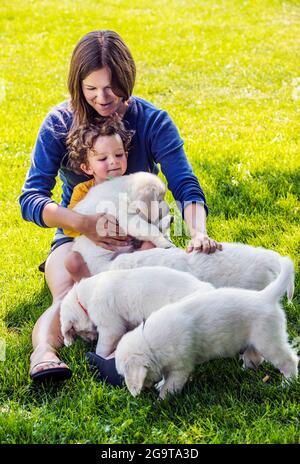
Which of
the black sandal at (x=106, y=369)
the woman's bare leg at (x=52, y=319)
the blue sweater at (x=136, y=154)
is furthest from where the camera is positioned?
the blue sweater at (x=136, y=154)

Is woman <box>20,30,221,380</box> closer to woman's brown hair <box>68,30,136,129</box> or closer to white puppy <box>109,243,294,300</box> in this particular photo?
woman's brown hair <box>68,30,136,129</box>

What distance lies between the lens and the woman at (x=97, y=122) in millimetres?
4012

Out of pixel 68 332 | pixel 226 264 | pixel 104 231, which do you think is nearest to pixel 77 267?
pixel 104 231

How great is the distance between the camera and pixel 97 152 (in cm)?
412

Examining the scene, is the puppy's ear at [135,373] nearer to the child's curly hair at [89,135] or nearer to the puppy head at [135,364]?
the puppy head at [135,364]

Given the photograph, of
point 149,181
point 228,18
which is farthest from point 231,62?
point 149,181

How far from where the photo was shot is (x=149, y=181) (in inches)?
162

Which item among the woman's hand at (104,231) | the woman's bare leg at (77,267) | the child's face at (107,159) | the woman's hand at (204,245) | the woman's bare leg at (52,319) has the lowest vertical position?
the woman's bare leg at (52,319)

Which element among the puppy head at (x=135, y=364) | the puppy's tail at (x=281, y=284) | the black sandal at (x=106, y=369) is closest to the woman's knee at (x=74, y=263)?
the black sandal at (x=106, y=369)

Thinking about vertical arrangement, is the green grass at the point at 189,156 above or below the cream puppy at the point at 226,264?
below

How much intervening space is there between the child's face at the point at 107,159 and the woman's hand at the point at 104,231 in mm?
316

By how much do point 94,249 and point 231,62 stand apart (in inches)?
282

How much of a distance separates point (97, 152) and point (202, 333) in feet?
4.87

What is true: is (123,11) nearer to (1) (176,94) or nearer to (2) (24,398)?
(1) (176,94)
